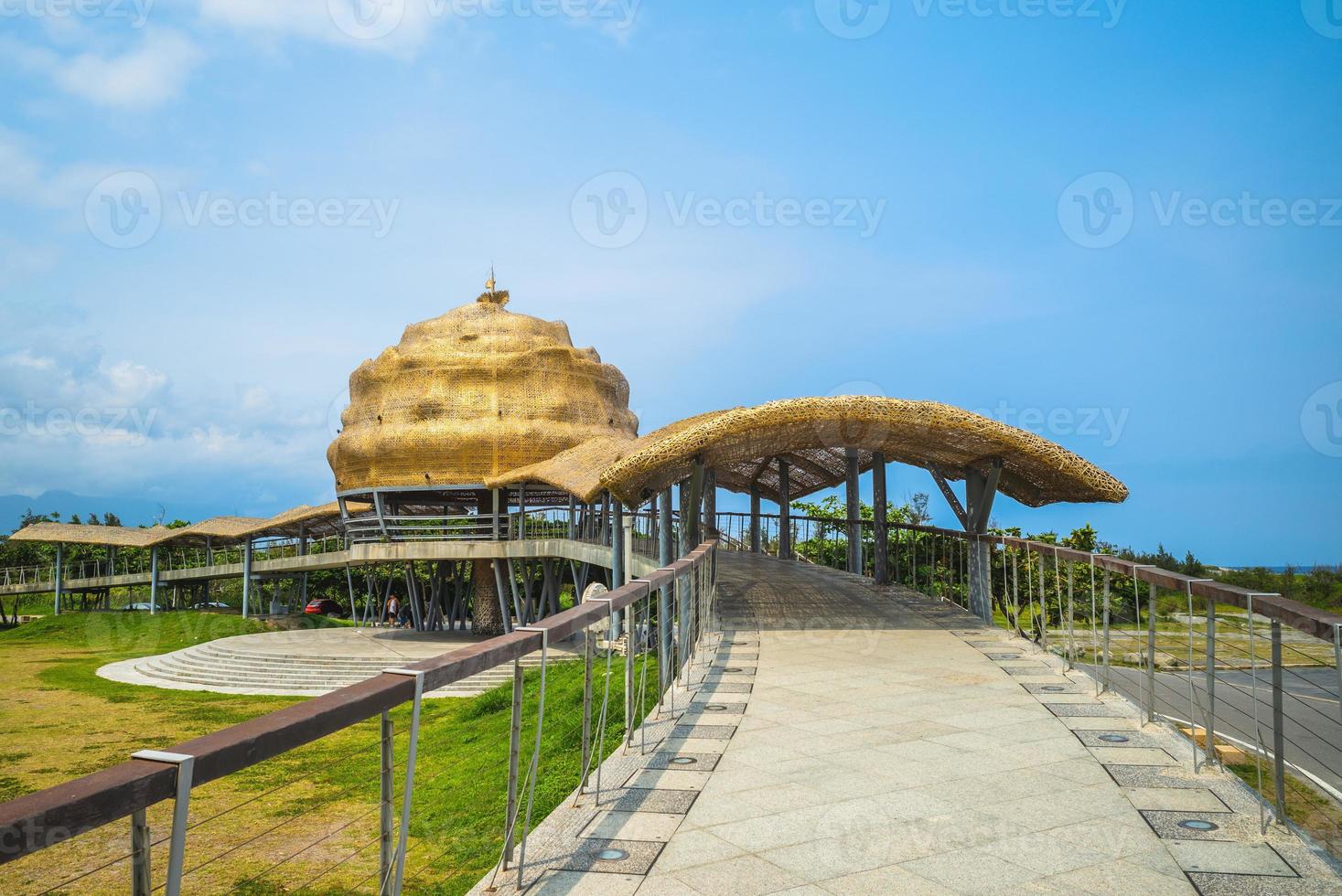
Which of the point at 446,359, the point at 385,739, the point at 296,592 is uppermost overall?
the point at 446,359

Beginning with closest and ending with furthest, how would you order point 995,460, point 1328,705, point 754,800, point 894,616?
point 754,800 → point 894,616 → point 995,460 → point 1328,705

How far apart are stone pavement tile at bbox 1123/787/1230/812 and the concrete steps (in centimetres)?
1620

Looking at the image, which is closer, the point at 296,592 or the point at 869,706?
the point at 869,706

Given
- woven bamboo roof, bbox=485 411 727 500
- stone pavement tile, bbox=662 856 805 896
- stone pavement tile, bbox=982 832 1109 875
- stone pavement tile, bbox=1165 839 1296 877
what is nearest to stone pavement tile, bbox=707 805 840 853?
stone pavement tile, bbox=662 856 805 896

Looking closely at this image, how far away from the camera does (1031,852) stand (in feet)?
12.0

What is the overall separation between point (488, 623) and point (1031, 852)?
30815 mm

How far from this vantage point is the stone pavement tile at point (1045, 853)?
3.53 m

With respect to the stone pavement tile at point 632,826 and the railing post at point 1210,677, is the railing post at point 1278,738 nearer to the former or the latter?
the railing post at point 1210,677

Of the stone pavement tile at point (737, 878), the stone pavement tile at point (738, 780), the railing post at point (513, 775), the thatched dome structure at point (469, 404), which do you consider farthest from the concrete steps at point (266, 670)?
the stone pavement tile at point (737, 878)

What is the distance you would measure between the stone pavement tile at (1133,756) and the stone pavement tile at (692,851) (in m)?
2.36

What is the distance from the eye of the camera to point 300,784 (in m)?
10.3

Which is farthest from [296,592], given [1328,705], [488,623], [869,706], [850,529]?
[869,706]

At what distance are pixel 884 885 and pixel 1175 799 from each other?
1.81 meters

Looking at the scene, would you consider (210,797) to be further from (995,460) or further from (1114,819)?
(995,460)
